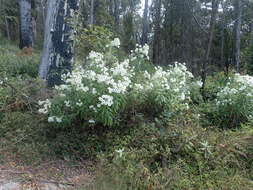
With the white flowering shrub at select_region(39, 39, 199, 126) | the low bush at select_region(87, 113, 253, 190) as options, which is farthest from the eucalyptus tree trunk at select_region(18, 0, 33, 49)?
the low bush at select_region(87, 113, 253, 190)

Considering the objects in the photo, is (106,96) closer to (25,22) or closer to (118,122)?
(118,122)

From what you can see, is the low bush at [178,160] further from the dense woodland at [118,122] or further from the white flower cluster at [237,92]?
the white flower cluster at [237,92]

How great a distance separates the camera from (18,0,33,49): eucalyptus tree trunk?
392 inches

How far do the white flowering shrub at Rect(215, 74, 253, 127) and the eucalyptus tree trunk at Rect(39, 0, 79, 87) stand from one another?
9.02 ft

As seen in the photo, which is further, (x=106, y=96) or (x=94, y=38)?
(x=94, y=38)

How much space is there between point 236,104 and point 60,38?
10.5 ft

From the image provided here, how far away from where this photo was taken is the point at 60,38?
4.67 meters

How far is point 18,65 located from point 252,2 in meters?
13.2

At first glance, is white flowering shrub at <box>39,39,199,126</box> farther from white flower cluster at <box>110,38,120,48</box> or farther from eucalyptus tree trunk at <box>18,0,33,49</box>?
eucalyptus tree trunk at <box>18,0,33,49</box>

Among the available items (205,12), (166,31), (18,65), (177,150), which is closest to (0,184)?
(177,150)

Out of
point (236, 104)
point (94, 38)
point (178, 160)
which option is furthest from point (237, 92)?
point (94, 38)

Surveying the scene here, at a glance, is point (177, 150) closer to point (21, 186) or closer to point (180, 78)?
point (180, 78)

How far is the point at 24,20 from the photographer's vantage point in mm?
10023

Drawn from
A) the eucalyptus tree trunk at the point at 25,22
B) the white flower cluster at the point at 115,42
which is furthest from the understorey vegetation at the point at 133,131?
the eucalyptus tree trunk at the point at 25,22
